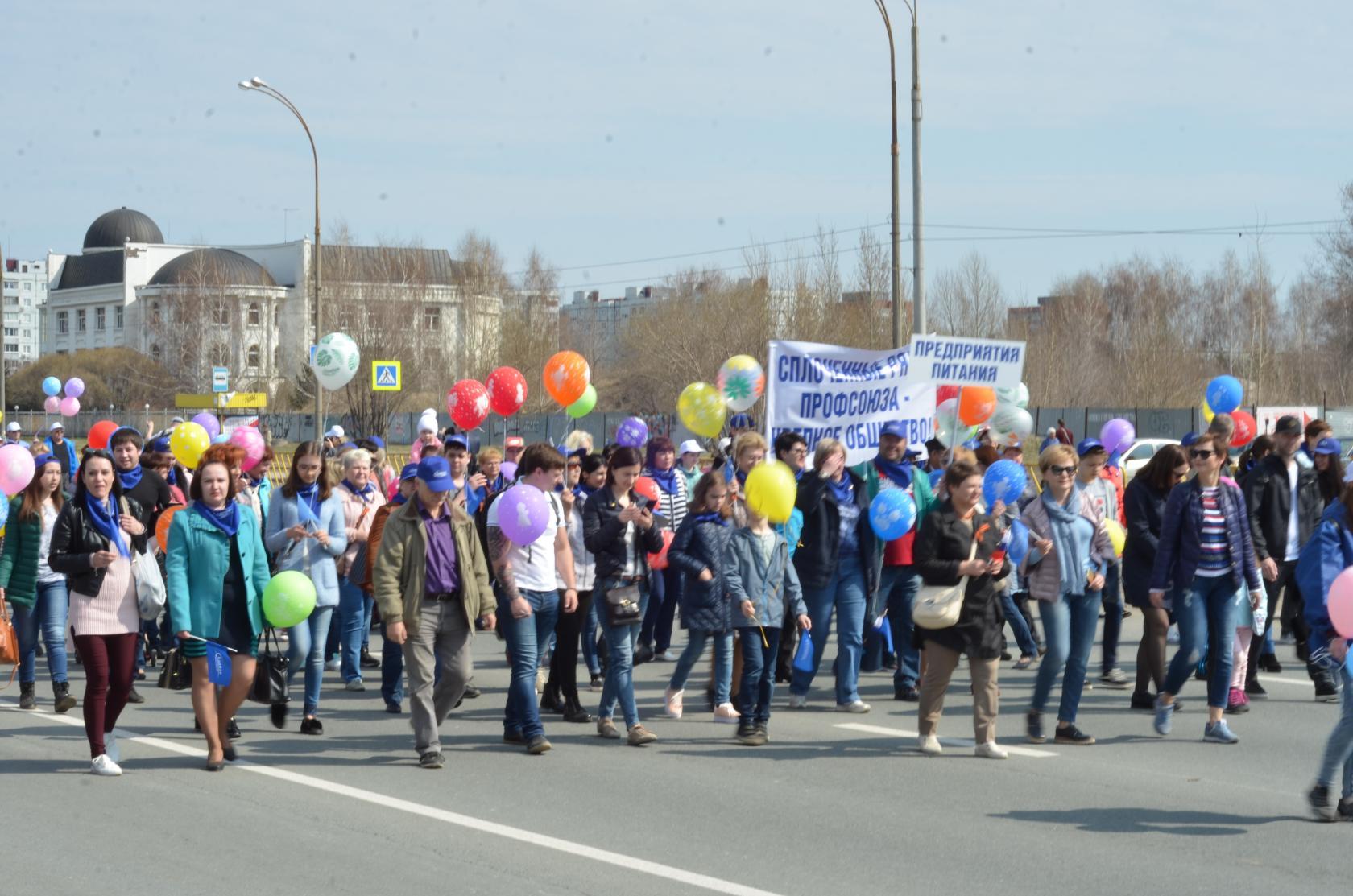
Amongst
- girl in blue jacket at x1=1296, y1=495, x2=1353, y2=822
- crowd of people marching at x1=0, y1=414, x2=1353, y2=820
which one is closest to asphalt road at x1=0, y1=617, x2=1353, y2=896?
girl in blue jacket at x1=1296, y1=495, x2=1353, y2=822

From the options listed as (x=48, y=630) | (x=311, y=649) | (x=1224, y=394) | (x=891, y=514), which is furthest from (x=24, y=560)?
(x=1224, y=394)

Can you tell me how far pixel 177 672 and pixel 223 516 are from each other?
1.16 metres

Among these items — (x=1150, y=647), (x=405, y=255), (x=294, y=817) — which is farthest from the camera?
(x=405, y=255)

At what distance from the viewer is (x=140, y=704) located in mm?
11023

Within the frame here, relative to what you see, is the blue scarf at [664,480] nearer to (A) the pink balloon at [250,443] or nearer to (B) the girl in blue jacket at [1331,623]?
(A) the pink balloon at [250,443]

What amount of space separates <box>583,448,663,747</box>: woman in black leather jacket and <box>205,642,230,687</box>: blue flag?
220cm

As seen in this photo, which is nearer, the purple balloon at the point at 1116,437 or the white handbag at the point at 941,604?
the white handbag at the point at 941,604

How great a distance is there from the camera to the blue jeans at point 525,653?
8.98 m

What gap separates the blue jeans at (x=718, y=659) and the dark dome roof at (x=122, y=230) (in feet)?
424

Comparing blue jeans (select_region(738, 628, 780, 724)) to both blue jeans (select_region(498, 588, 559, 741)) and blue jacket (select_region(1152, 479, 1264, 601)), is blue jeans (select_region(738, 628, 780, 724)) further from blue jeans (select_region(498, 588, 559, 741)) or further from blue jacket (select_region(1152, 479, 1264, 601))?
blue jacket (select_region(1152, 479, 1264, 601))

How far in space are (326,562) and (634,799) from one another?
333cm

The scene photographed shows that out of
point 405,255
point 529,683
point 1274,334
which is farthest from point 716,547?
point 1274,334

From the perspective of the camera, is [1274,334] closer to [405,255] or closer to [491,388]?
[405,255]

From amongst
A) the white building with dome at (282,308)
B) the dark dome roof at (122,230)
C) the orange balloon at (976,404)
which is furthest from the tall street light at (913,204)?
the dark dome roof at (122,230)
